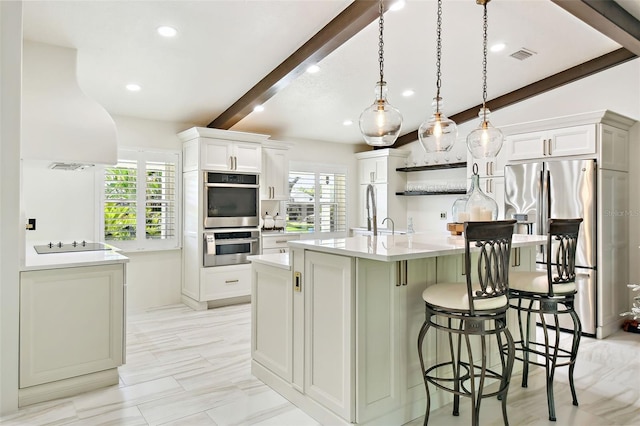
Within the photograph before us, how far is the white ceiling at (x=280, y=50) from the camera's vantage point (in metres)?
3.22

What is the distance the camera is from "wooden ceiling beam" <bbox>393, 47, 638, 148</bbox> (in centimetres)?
433

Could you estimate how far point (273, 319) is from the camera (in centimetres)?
290

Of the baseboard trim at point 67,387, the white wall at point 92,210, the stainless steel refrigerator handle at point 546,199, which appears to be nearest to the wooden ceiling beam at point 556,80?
the stainless steel refrigerator handle at point 546,199

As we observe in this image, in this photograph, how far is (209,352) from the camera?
3715 millimetres

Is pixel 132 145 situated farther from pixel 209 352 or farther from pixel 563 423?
pixel 563 423

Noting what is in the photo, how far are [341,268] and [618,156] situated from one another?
3798mm

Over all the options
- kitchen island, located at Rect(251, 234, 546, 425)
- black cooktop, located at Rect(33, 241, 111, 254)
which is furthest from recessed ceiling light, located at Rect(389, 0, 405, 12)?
black cooktop, located at Rect(33, 241, 111, 254)

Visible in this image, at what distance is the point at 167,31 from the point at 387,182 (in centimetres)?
428

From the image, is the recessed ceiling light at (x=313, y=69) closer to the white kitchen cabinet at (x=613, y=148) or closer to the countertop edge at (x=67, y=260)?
the countertop edge at (x=67, y=260)

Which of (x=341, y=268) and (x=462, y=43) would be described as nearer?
(x=341, y=268)

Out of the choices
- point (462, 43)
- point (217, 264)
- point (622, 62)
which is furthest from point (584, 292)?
point (217, 264)

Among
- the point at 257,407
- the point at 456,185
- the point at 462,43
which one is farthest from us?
the point at 456,185

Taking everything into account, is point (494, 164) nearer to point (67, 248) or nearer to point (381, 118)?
point (381, 118)

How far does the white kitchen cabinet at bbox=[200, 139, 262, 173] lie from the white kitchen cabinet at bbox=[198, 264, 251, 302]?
4.29 feet
